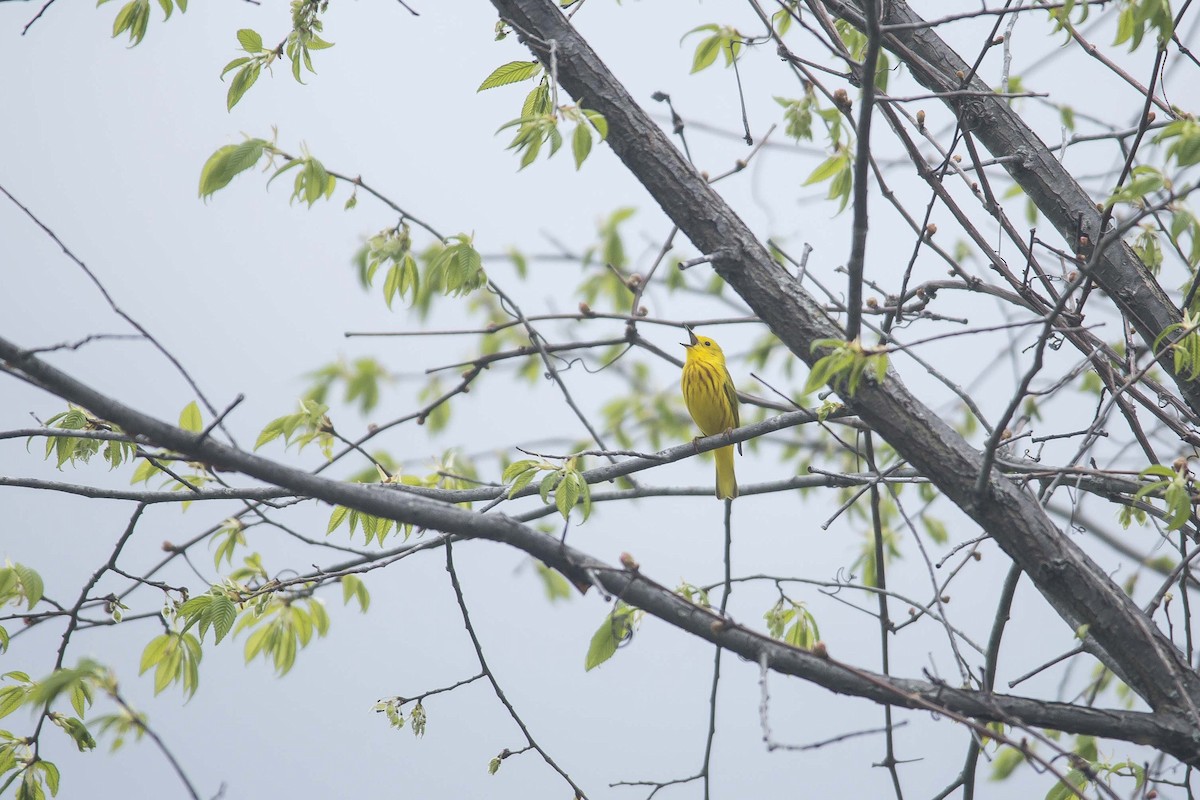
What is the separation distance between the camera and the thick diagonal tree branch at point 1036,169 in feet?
7.88

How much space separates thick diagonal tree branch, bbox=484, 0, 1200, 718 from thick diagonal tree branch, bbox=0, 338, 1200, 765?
16 centimetres

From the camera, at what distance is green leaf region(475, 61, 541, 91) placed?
2.12 meters

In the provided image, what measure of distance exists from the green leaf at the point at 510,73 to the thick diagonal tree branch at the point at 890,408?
4cm

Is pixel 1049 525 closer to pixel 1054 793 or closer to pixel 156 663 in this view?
pixel 1054 793

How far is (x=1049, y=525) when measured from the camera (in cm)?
210

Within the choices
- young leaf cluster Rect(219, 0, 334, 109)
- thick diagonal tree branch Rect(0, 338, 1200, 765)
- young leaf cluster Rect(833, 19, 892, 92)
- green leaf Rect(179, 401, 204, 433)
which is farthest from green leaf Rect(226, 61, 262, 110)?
young leaf cluster Rect(833, 19, 892, 92)

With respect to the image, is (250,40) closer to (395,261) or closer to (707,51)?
(395,261)

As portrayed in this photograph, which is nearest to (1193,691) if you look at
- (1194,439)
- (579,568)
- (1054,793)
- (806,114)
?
(1054,793)

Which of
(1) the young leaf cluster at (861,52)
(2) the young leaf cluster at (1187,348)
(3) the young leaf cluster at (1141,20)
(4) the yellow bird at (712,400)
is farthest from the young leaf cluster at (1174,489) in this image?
(4) the yellow bird at (712,400)

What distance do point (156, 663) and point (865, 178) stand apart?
190 centimetres

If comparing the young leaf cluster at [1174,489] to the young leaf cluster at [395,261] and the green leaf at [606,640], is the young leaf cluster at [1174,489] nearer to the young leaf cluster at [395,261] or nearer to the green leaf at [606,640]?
the green leaf at [606,640]

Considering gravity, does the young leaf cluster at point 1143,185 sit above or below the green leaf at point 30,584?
above

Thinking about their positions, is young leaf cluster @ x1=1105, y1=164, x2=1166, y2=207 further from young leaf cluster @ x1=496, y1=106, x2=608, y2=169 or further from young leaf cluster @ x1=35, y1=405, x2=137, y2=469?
young leaf cluster @ x1=35, y1=405, x2=137, y2=469

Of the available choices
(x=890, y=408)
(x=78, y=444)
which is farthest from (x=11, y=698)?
(x=890, y=408)
